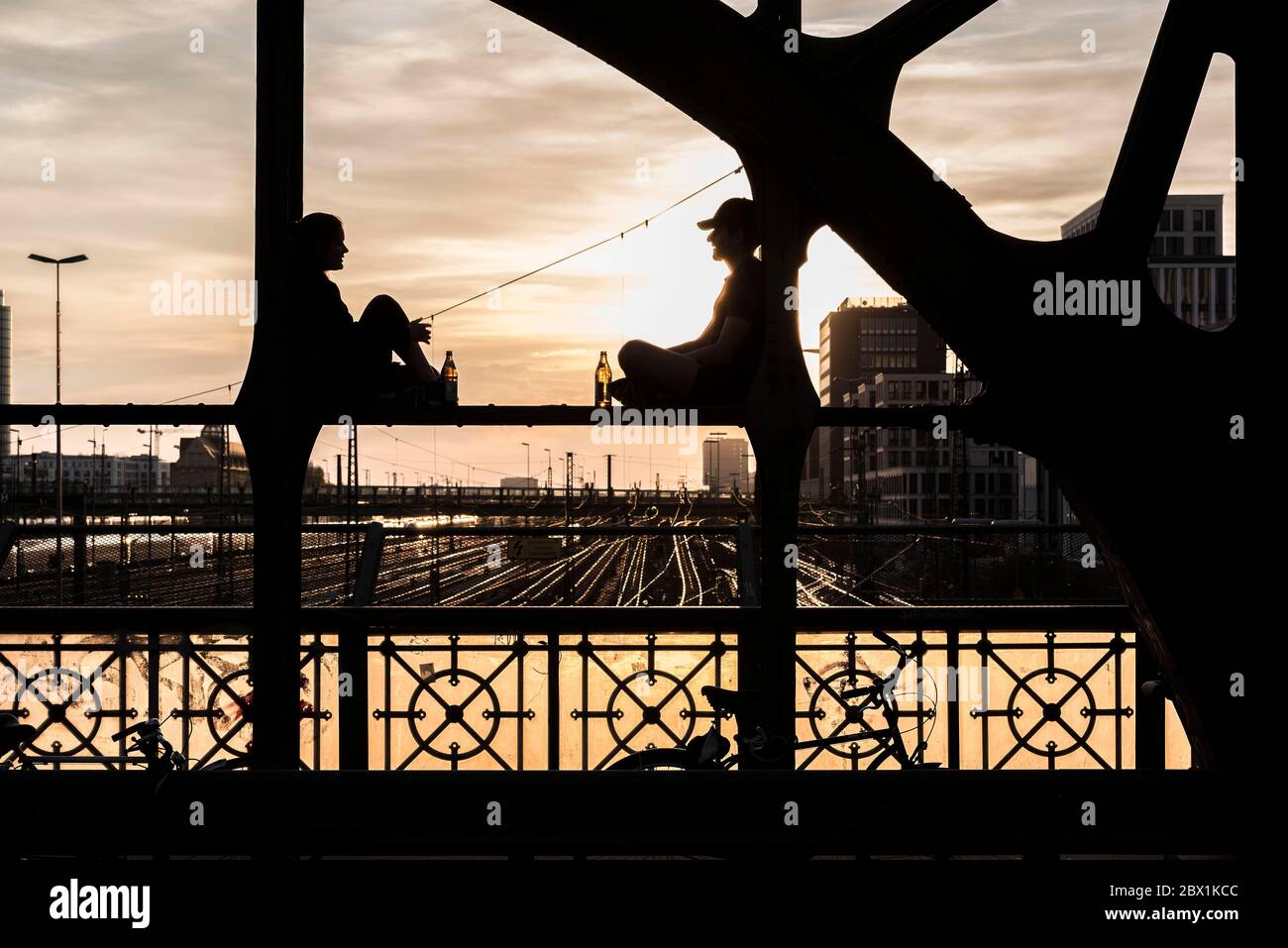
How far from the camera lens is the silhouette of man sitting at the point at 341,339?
4.66 meters

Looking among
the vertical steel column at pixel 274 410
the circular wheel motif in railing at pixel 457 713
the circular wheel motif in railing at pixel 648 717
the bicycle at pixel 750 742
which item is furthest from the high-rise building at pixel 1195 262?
the vertical steel column at pixel 274 410

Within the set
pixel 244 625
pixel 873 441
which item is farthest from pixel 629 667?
pixel 873 441

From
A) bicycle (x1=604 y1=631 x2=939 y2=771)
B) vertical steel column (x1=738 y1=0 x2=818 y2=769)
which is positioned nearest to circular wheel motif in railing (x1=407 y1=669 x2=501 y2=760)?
bicycle (x1=604 y1=631 x2=939 y2=771)

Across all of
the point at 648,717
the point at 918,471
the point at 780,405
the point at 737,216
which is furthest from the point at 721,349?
the point at 918,471

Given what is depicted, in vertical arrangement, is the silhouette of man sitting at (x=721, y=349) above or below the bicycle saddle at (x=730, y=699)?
above

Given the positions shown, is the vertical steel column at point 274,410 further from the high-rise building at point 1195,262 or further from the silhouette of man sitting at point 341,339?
the high-rise building at point 1195,262

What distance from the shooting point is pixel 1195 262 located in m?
106

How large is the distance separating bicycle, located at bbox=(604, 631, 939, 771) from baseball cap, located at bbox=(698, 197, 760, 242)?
78.8 inches

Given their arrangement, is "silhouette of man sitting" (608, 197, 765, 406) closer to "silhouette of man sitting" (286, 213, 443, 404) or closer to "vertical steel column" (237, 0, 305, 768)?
"silhouette of man sitting" (286, 213, 443, 404)

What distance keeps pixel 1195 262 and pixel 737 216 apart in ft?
376

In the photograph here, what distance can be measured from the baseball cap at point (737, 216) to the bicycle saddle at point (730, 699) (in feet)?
6.64

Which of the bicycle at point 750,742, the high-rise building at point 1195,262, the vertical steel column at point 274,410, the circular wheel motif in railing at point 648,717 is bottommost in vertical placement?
the circular wheel motif in railing at point 648,717

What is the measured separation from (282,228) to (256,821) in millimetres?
2419
